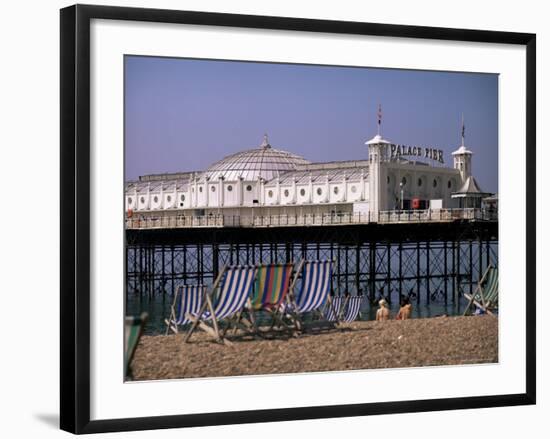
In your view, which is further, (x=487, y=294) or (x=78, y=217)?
(x=487, y=294)

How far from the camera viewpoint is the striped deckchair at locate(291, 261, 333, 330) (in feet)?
34.6

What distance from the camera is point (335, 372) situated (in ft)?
32.9

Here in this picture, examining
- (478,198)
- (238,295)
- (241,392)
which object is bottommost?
(241,392)

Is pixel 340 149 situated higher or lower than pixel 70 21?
lower

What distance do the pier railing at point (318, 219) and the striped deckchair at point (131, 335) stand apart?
1.65 m

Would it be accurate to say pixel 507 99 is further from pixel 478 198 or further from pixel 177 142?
pixel 177 142

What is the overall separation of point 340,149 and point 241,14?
8.17ft

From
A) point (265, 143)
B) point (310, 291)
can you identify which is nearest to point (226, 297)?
point (310, 291)

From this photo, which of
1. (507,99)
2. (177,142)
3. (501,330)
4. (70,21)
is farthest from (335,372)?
(70,21)

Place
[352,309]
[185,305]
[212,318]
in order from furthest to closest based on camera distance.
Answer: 1. [352,309]
2. [185,305]
3. [212,318]

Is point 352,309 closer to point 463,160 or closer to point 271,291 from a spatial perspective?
point 271,291

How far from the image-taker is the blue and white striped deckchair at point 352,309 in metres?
11.1

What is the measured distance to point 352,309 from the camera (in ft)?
38.0

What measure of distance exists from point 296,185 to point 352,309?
8.39 feet
